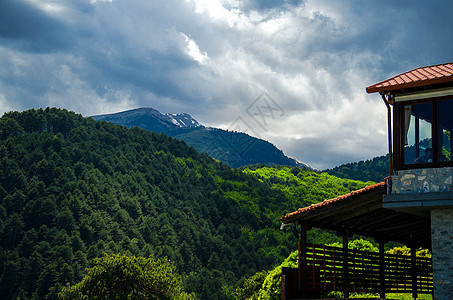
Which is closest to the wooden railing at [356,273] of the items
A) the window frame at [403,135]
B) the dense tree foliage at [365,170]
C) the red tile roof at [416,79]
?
the window frame at [403,135]

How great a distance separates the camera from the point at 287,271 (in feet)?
41.8

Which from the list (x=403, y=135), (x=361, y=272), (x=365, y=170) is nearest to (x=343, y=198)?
(x=403, y=135)

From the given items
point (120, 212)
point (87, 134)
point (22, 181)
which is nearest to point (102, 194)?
point (120, 212)

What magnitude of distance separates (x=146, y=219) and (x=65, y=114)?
3290 centimetres

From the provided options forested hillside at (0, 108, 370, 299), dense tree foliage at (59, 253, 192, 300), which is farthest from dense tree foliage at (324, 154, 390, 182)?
dense tree foliage at (59, 253, 192, 300)

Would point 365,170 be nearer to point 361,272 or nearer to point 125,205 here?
point 125,205

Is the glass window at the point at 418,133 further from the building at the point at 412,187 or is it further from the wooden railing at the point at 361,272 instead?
the wooden railing at the point at 361,272

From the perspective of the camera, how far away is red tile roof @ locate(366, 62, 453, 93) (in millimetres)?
11030

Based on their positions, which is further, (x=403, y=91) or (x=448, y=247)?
(x=403, y=91)

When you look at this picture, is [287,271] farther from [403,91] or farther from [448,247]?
[403,91]

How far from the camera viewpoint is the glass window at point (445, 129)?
1097 cm

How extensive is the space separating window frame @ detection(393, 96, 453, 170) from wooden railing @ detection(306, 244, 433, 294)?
10.5 feet

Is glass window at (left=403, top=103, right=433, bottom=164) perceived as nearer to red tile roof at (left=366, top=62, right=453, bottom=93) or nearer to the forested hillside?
red tile roof at (left=366, top=62, right=453, bottom=93)

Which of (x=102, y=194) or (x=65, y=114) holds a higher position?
(x=65, y=114)
